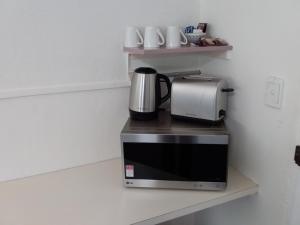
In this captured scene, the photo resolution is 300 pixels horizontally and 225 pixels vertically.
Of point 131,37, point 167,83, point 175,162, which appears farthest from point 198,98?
point 131,37

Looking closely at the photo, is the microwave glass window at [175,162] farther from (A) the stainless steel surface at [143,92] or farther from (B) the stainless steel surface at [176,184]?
(A) the stainless steel surface at [143,92]

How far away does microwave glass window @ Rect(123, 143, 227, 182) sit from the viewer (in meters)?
1.25

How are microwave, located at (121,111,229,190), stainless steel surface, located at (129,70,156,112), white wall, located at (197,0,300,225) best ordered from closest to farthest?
1. white wall, located at (197,0,300,225)
2. microwave, located at (121,111,229,190)
3. stainless steel surface, located at (129,70,156,112)

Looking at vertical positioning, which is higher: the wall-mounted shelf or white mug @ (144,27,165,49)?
white mug @ (144,27,165,49)

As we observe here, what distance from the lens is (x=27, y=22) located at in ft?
4.15

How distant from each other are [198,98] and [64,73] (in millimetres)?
603

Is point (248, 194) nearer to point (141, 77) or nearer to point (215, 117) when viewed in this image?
point (215, 117)

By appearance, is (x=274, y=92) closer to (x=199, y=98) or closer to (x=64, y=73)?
(x=199, y=98)

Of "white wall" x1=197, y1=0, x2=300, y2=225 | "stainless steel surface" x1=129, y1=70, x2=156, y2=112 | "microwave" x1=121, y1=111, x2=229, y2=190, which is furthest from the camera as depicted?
"stainless steel surface" x1=129, y1=70, x2=156, y2=112

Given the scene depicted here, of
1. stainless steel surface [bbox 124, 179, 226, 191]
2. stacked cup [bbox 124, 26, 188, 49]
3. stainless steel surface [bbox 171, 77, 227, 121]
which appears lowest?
stainless steel surface [bbox 124, 179, 226, 191]

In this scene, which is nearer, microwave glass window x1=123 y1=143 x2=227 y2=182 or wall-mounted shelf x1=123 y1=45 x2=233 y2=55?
microwave glass window x1=123 y1=143 x2=227 y2=182

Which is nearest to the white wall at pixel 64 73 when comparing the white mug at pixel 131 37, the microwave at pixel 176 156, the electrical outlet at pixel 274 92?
the white mug at pixel 131 37

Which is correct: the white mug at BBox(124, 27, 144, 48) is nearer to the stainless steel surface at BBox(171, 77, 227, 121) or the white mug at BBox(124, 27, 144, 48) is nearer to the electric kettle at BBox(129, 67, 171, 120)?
the electric kettle at BBox(129, 67, 171, 120)

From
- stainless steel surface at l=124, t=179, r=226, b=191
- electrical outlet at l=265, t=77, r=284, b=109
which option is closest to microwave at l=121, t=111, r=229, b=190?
stainless steel surface at l=124, t=179, r=226, b=191
